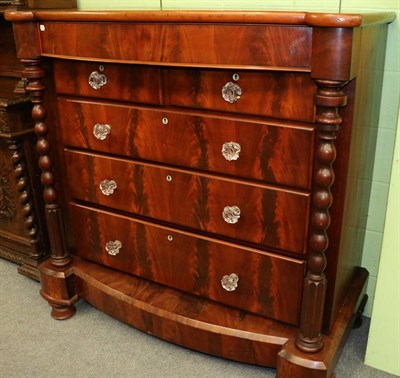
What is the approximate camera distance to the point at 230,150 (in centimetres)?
135

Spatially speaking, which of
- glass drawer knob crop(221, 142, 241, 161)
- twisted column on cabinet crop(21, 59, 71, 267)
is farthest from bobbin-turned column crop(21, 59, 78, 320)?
glass drawer knob crop(221, 142, 241, 161)

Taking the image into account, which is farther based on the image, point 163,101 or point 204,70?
point 163,101

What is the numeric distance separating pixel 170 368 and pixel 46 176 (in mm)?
801

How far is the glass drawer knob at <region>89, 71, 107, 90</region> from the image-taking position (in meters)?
1.51

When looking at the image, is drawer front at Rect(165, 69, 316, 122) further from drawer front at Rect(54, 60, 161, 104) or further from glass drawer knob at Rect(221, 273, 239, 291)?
glass drawer knob at Rect(221, 273, 239, 291)

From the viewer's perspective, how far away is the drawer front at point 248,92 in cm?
121

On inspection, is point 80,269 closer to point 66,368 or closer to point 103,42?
point 66,368

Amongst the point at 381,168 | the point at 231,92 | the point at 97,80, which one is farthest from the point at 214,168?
the point at 381,168

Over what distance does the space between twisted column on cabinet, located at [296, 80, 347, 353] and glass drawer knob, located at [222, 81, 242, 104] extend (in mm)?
237

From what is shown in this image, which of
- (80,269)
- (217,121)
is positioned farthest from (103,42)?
(80,269)

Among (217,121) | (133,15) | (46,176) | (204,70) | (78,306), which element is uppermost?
(133,15)

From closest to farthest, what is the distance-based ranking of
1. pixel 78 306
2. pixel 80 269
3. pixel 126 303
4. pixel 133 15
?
pixel 133 15 < pixel 126 303 < pixel 80 269 < pixel 78 306

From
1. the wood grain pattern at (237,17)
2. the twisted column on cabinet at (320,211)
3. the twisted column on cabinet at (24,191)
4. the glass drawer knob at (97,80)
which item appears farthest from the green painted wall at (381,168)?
the twisted column on cabinet at (24,191)

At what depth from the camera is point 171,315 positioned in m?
1.57
